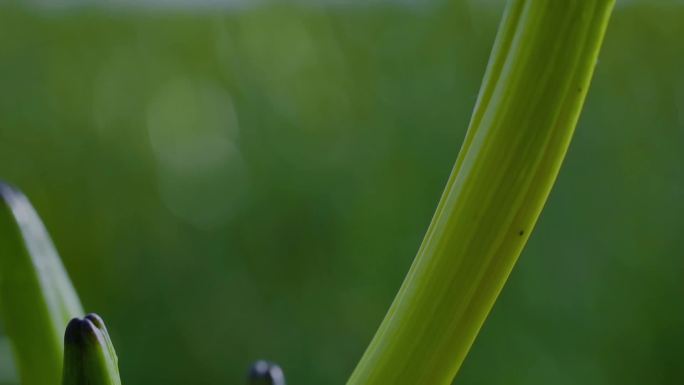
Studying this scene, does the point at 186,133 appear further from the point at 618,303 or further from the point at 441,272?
the point at 441,272

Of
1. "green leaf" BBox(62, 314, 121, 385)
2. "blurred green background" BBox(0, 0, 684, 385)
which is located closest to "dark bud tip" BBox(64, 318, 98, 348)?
"green leaf" BBox(62, 314, 121, 385)

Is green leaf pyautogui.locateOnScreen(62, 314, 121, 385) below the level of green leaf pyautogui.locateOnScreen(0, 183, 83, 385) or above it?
above

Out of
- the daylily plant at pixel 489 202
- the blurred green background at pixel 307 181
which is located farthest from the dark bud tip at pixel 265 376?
the blurred green background at pixel 307 181

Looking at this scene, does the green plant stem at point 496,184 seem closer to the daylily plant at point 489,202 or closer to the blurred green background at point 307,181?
the daylily plant at point 489,202

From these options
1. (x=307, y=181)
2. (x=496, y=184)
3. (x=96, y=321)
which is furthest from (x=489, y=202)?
(x=307, y=181)

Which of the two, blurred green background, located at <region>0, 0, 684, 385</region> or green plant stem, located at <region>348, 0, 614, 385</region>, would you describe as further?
blurred green background, located at <region>0, 0, 684, 385</region>

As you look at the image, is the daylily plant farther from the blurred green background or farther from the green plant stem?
the blurred green background
